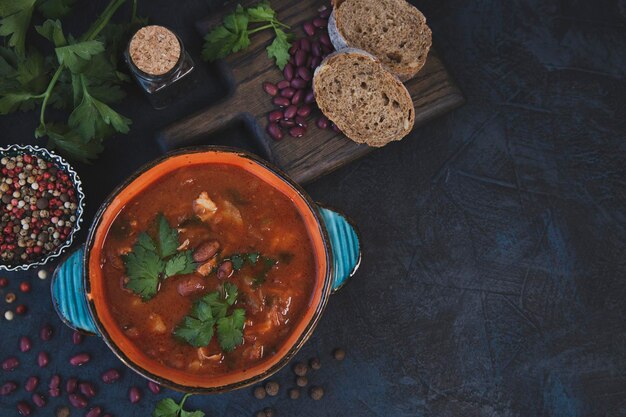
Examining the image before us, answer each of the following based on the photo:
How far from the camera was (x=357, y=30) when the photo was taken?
315 centimetres

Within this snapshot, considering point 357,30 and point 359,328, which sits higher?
point 357,30

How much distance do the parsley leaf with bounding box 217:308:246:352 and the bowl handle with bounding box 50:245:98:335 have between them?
515mm

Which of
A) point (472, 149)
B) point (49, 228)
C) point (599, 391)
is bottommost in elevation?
point (599, 391)

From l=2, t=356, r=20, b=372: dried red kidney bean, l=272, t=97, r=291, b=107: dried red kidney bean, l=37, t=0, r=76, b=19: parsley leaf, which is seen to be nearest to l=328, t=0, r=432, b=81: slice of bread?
l=272, t=97, r=291, b=107: dried red kidney bean

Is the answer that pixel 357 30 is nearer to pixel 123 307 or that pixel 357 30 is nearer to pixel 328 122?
pixel 328 122

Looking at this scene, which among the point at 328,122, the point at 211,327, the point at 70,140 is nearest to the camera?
the point at 211,327

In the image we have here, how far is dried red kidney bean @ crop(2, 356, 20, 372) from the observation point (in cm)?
320

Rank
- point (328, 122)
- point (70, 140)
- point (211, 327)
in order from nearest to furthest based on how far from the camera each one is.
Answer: point (211, 327), point (70, 140), point (328, 122)

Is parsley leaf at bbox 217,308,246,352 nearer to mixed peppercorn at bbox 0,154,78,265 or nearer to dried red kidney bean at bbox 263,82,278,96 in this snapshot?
mixed peppercorn at bbox 0,154,78,265

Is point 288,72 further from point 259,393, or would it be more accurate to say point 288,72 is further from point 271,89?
point 259,393

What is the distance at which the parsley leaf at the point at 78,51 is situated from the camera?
275 centimetres

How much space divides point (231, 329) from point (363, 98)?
113 centimetres

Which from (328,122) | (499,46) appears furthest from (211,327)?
(499,46)

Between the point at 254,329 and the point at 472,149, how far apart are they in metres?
1.32
